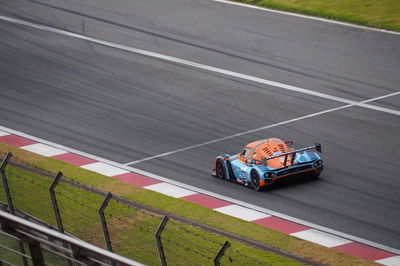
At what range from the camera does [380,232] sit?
15.7 metres

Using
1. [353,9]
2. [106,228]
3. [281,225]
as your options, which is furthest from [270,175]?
[353,9]

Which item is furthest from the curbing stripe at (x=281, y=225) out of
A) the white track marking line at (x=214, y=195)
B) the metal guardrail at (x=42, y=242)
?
the metal guardrail at (x=42, y=242)

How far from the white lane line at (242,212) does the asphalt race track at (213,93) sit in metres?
0.45

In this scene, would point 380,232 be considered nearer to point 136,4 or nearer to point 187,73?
point 187,73

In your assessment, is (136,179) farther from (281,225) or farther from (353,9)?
(353,9)

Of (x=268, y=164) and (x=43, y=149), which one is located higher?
(x=268, y=164)

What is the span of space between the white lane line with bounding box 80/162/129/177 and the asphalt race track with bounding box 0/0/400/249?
586mm

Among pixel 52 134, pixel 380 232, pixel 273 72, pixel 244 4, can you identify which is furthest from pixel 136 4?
pixel 380 232

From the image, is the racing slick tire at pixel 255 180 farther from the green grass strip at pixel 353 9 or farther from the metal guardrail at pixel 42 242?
the green grass strip at pixel 353 9

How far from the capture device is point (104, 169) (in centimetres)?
1938

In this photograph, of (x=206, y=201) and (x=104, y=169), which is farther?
(x=104, y=169)

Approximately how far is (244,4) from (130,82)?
29.3 ft

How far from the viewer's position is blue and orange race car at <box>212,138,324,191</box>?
17438mm

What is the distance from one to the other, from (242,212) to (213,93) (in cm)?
810
